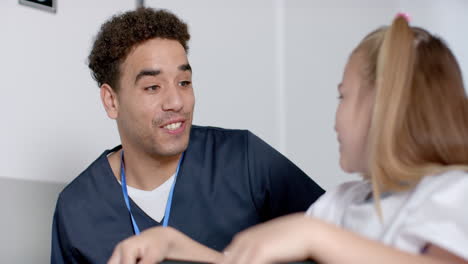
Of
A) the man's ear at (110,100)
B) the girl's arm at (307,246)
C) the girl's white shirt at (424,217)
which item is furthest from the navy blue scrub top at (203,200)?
the girl's arm at (307,246)

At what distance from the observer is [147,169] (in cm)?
140

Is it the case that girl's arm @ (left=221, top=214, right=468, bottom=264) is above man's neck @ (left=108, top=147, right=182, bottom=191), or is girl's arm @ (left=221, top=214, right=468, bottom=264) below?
above

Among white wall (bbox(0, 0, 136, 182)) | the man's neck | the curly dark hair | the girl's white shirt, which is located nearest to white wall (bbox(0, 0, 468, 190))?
white wall (bbox(0, 0, 136, 182))

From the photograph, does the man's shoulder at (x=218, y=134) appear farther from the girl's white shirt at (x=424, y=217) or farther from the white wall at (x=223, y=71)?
the girl's white shirt at (x=424, y=217)

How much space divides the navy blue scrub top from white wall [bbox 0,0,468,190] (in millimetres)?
233

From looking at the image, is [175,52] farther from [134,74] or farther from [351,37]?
[351,37]

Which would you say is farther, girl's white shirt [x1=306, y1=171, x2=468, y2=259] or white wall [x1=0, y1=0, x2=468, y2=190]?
white wall [x1=0, y1=0, x2=468, y2=190]

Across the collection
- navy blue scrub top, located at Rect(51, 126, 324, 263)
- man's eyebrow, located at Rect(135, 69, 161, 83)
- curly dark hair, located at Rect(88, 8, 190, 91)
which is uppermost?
curly dark hair, located at Rect(88, 8, 190, 91)

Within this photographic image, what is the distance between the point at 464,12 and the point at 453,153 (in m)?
2.23

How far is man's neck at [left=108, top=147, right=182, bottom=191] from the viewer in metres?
1.40

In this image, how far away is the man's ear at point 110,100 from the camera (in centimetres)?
144

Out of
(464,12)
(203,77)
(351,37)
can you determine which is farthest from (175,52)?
(464,12)

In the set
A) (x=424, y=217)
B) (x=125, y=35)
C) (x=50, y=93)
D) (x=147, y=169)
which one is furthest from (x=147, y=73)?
(x=424, y=217)

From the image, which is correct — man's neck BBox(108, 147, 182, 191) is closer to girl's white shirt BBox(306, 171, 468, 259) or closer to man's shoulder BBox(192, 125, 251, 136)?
man's shoulder BBox(192, 125, 251, 136)
